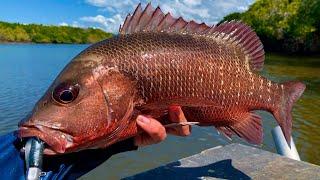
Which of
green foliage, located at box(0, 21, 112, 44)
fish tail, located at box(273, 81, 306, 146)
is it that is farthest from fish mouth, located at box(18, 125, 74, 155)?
green foliage, located at box(0, 21, 112, 44)

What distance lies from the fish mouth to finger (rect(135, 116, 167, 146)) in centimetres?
38

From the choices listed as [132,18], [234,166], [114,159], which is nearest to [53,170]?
[132,18]

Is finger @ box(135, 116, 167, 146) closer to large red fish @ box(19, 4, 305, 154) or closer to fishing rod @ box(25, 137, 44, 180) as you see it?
large red fish @ box(19, 4, 305, 154)

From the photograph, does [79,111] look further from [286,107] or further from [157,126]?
[286,107]

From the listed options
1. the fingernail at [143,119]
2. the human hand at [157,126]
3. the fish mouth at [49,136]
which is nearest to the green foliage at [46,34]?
the human hand at [157,126]

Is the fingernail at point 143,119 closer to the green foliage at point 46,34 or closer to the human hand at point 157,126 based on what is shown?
the human hand at point 157,126

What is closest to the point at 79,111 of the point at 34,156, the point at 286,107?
the point at 34,156

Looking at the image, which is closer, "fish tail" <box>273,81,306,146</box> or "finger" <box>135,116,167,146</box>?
"finger" <box>135,116,167,146</box>

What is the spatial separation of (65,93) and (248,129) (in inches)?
41.3

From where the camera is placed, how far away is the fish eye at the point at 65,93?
2.03 meters

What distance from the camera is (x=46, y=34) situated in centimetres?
11594

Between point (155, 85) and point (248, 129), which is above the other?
point (155, 85)

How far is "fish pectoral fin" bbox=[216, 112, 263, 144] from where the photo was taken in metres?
2.49

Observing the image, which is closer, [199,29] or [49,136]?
[49,136]
